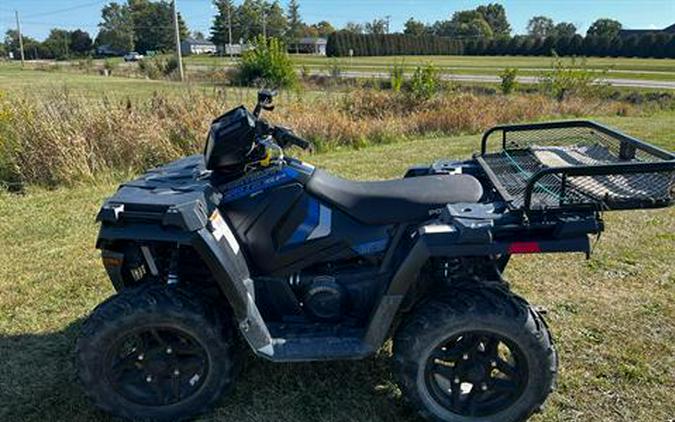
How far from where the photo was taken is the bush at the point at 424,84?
43.7 feet

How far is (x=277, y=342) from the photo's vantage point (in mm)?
2721

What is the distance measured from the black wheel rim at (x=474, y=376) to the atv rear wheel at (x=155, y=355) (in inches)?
40.5

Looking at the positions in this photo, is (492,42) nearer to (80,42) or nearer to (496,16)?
(496,16)

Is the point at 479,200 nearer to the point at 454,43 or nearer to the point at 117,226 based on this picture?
the point at 117,226

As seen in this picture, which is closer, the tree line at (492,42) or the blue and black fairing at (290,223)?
the blue and black fairing at (290,223)

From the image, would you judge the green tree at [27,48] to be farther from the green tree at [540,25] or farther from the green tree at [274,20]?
the green tree at [540,25]

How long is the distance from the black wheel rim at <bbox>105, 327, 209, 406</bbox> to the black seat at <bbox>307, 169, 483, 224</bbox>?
1.00m


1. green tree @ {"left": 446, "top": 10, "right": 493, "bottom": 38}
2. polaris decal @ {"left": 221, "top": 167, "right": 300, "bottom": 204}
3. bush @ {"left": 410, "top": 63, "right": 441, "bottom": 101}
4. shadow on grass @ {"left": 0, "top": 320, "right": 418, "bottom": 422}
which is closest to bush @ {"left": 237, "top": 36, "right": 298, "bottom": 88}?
bush @ {"left": 410, "top": 63, "right": 441, "bottom": 101}

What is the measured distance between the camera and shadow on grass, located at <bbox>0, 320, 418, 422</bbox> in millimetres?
2822

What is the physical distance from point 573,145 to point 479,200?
94 cm

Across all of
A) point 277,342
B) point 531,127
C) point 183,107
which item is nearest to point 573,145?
point 531,127

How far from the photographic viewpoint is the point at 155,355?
2.72 m

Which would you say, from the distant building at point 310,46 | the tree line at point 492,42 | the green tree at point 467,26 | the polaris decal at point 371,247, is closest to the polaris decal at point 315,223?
the polaris decal at point 371,247

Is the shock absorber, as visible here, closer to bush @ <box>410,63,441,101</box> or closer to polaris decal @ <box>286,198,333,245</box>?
polaris decal @ <box>286,198,333,245</box>
